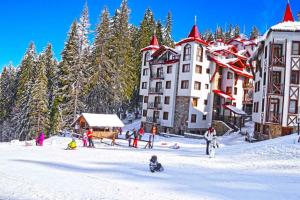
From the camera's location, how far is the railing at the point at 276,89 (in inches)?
1398

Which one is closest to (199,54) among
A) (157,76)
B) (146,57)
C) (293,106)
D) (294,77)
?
(157,76)

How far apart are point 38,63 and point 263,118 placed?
130ft

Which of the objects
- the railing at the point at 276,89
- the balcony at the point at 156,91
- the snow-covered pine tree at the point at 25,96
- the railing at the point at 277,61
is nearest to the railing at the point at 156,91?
the balcony at the point at 156,91

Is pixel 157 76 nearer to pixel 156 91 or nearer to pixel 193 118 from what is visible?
pixel 156 91

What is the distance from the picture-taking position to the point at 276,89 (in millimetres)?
35562

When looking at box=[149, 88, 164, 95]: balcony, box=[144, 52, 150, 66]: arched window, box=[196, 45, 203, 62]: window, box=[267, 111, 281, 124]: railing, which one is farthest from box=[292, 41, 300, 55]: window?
box=[144, 52, 150, 66]: arched window

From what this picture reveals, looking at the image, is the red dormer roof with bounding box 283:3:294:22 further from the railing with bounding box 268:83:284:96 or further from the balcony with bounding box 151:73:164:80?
the balcony with bounding box 151:73:164:80

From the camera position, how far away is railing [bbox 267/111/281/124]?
34969 mm

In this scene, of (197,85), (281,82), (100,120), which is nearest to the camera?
(281,82)

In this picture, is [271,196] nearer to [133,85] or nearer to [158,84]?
[158,84]

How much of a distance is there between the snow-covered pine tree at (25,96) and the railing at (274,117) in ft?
120

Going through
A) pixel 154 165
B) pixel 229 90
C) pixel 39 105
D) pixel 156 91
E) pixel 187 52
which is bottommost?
pixel 154 165

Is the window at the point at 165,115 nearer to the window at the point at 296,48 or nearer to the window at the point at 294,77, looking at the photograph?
the window at the point at 294,77

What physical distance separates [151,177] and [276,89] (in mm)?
25241
